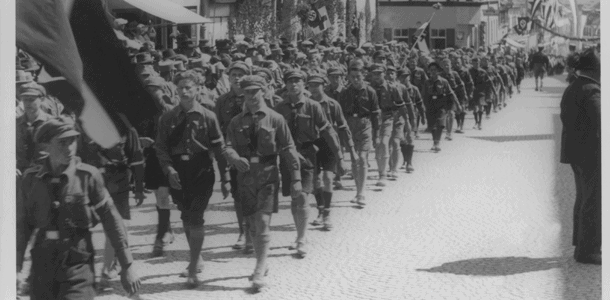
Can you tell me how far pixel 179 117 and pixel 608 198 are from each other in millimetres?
3103

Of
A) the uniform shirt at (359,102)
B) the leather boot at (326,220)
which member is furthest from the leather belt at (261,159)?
the uniform shirt at (359,102)

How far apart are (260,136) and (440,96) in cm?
827

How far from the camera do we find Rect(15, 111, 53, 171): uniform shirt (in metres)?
7.87

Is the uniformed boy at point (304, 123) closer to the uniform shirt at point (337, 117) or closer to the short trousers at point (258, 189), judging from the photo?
the uniform shirt at point (337, 117)

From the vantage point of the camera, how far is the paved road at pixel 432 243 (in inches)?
325

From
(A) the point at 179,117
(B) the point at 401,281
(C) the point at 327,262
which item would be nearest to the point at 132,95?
(A) the point at 179,117

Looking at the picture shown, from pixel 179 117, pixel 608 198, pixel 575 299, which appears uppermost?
pixel 179 117

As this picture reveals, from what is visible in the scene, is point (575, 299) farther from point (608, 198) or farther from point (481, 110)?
point (481, 110)

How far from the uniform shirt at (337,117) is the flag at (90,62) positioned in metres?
1.62

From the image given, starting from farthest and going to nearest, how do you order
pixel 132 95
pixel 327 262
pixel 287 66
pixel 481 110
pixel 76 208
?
1. pixel 481 110
2. pixel 287 66
3. pixel 132 95
4. pixel 327 262
5. pixel 76 208

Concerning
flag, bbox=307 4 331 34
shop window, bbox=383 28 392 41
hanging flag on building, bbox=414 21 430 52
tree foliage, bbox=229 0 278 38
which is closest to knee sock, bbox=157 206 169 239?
tree foliage, bbox=229 0 278 38

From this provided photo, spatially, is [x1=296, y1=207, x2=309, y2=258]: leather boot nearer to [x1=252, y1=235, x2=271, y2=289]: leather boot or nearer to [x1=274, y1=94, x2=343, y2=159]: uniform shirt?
[x1=274, y1=94, x2=343, y2=159]: uniform shirt

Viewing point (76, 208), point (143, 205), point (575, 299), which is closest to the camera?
point (76, 208)

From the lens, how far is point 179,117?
8.38 m
